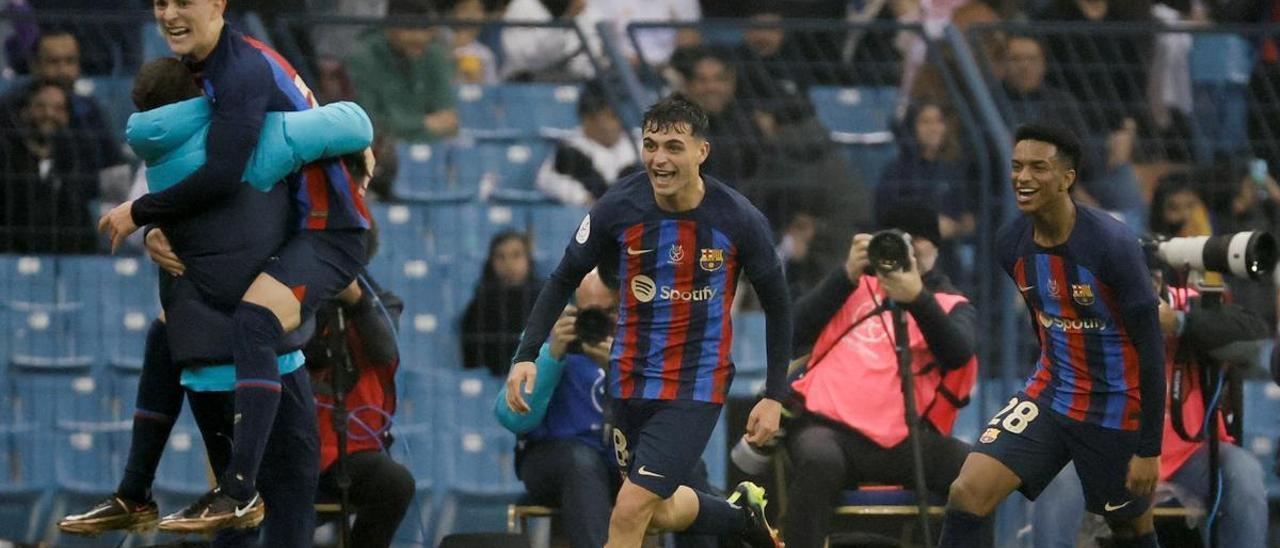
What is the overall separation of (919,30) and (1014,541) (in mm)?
2274

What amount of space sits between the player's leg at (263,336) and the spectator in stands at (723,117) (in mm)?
2800

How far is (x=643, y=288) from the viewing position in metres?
6.64

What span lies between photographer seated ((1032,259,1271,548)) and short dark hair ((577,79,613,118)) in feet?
8.95

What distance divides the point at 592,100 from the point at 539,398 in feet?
7.09

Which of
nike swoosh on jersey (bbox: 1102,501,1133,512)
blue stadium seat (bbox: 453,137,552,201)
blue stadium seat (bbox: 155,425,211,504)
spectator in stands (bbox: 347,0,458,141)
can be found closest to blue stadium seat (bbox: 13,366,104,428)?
blue stadium seat (bbox: 155,425,211,504)

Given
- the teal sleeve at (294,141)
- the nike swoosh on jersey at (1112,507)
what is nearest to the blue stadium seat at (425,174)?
the teal sleeve at (294,141)

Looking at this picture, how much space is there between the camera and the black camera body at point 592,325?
731cm

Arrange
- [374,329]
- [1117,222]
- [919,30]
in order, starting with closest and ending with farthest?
[1117,222], [374,329], [919,30]

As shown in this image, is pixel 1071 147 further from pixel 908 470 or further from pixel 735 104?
pixel 735 104

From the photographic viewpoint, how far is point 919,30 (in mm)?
9016

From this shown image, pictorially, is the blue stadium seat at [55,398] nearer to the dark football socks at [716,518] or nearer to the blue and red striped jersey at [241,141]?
the blue and red striped jersey at [241,141]

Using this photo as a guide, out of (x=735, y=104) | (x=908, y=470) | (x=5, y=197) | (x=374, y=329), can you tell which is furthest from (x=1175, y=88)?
(x=5, y=197)

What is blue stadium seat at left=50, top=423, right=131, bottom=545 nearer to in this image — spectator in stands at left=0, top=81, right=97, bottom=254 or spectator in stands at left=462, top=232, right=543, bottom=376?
spectator in stands at left=0, top=81, right=97, bottom=254

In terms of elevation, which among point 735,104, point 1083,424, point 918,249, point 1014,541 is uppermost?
point 735,104
